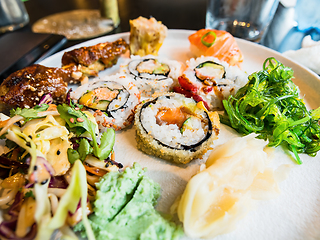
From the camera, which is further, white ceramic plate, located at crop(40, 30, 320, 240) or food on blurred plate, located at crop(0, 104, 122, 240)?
white ceramic plate, located at crop(40, 30, 320, 240)

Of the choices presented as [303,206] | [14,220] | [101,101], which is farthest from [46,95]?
[303,206]

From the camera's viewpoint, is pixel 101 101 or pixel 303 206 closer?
pixel 303 206

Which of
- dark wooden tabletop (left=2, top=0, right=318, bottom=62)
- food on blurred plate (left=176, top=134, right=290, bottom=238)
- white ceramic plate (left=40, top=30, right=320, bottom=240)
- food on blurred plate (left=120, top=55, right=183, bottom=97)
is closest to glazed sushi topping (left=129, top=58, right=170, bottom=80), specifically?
food on blurred plate (left=120, top=55, right=183, bottom=97)

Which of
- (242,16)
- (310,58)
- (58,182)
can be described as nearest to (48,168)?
(58,182)

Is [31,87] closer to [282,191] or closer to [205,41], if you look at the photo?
[205,41]

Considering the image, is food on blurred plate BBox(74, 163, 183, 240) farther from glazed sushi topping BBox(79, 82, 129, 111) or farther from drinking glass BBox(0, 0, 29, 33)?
drinking glass BBox(0, 0, 29, 33)

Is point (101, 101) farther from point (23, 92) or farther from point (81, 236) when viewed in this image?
point (81, 236)
